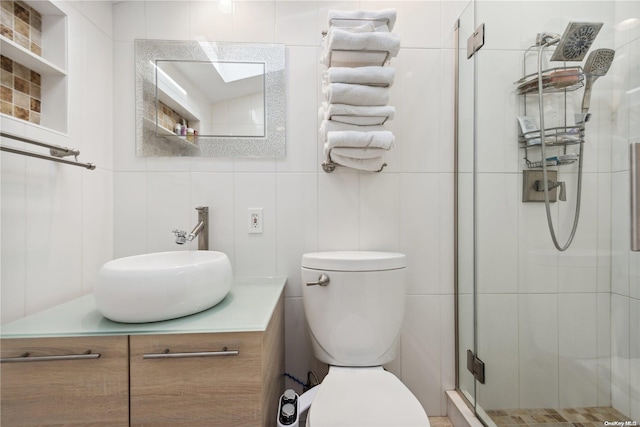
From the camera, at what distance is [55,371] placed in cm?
77

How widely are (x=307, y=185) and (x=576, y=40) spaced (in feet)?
3.32

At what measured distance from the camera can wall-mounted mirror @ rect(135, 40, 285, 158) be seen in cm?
131

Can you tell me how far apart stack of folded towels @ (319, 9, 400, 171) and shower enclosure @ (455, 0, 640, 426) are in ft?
1.31

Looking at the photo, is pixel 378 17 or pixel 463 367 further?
pixel 463 367

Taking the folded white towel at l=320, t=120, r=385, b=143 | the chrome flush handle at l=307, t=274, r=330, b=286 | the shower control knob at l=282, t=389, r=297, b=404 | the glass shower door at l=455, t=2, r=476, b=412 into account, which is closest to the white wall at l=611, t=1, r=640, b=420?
the glass shower door at l=455, t=2, r=476, b=412

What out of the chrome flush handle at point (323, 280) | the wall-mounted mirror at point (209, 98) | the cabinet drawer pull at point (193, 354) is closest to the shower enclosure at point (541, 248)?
the chrome flush handle at point (323, 280)

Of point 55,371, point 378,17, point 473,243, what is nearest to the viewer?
point 55,371

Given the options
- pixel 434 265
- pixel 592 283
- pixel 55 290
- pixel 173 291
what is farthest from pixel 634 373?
pixel 55 290

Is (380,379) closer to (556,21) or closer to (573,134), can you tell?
(573,134)

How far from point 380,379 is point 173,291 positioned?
0.73 metres

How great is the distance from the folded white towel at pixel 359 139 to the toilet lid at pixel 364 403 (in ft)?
2.74

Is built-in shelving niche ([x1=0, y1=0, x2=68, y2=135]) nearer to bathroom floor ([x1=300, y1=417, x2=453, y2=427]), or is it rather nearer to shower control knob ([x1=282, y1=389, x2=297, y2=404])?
shower control knob ([x1=282, y1=389, x2=297, y2=404])

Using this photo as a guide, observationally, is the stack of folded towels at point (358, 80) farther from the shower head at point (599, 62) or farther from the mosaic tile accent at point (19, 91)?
the mosaic tile accent at point (19, 91)

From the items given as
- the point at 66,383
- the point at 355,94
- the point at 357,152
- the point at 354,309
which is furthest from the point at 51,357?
the point at 355,94
